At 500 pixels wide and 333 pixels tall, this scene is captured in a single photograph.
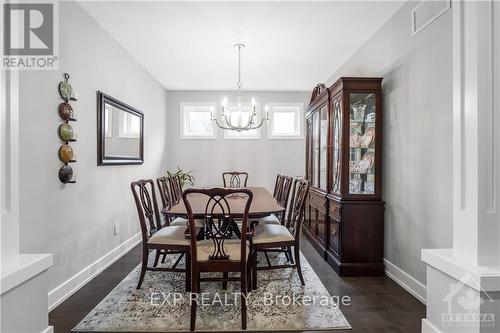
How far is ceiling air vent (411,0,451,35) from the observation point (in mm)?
2199

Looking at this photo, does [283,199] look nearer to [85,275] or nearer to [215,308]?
[215,308]

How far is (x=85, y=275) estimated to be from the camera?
2.79 metres

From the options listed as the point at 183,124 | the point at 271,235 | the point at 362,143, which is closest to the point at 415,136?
the point at 362,143

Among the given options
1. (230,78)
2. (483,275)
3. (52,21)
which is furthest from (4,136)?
(230,78)

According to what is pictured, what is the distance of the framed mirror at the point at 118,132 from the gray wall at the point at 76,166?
0.09 meters

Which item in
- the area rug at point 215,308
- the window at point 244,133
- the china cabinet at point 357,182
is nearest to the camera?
the area rug at point 215,308

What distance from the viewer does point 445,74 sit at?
2150 mm

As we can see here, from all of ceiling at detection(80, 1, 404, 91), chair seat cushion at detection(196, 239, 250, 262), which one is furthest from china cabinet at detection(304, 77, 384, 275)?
chair seat cushion at detection(196, 239, 250, 262)

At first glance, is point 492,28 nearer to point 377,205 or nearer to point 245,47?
point 377,205

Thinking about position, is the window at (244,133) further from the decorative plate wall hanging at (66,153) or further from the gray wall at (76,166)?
the decorative plate wall hanging at (66,153)

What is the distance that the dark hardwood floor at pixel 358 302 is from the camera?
2.05 m

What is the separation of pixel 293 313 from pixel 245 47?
3068mm

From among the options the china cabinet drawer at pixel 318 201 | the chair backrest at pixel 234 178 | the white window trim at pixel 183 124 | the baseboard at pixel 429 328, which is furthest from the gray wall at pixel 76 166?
the baseboard at pixel 429 328

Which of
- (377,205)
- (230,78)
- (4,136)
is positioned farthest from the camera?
(230,78)
